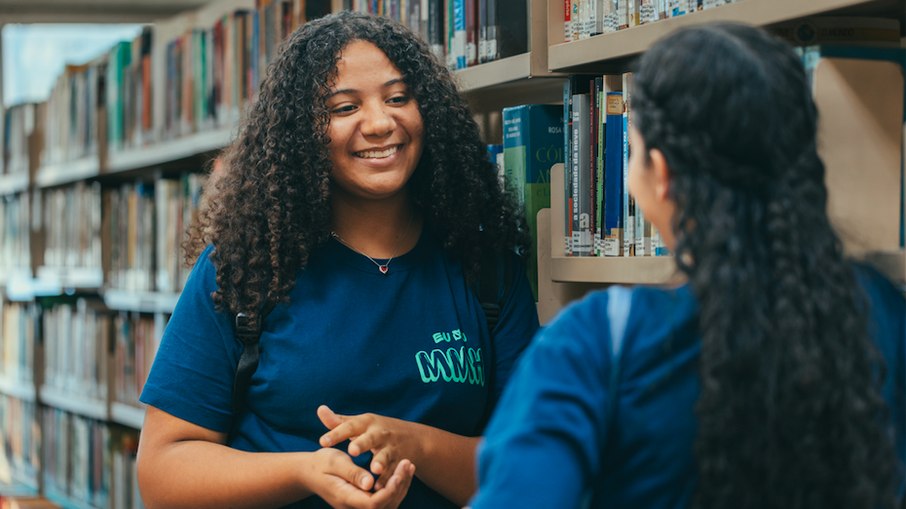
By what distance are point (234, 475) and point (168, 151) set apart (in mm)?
1867

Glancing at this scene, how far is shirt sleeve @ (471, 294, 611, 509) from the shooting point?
2.59 feet

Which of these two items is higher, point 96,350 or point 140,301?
point 140,301

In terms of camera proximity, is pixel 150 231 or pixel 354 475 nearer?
pixel 354 475

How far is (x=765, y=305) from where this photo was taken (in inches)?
31.6

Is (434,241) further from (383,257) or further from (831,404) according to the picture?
(831,404)

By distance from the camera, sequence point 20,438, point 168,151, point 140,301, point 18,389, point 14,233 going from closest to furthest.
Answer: point 168,151 → point 140,301 → point 18,389 → point 20,438 → point 14,233

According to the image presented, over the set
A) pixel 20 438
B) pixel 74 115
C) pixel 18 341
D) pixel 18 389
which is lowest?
pixel 20 438

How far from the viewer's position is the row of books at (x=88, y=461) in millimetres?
3484

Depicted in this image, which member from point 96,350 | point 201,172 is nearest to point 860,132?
point 201,172

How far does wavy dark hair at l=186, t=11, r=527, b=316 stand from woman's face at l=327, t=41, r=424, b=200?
0.01m

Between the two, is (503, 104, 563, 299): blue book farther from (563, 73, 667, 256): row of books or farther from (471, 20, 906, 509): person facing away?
(471, 20, 906, 509): person facing away

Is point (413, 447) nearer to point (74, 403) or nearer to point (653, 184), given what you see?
point (653, 184)

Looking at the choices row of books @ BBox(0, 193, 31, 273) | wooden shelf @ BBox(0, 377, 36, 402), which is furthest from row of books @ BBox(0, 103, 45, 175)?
wooden shelf @ BBox(0, 377, 36, 402)

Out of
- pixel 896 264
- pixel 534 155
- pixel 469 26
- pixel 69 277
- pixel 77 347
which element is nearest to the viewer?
pixel 896 264
